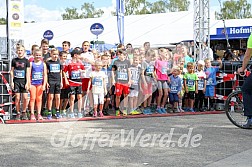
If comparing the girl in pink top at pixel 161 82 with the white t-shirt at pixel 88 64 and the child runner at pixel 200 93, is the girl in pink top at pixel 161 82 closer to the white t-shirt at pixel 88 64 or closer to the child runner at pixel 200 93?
the child runner at pixel 200 93

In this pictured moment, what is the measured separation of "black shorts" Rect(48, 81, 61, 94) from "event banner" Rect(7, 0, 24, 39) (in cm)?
140

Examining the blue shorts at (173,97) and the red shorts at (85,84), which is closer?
the red shorts at (85,84)

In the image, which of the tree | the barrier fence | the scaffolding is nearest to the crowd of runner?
the barrier fence

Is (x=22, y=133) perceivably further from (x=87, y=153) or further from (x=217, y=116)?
(x=217, y=116)

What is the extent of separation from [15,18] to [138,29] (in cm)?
2151

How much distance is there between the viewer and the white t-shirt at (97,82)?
11992 millimetres

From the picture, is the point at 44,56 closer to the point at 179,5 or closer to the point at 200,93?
the point at 200,93

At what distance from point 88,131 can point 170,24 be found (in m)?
23.5

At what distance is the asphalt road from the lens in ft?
20.2

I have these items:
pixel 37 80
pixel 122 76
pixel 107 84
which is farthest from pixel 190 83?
pixel 37 80

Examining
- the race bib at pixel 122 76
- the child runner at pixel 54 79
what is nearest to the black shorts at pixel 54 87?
the child runner at pixel 54 79

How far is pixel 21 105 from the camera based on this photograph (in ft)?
37.2

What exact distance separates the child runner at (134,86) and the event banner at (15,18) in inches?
120

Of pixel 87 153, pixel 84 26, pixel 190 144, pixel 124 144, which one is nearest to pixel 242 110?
pixel 190 144
